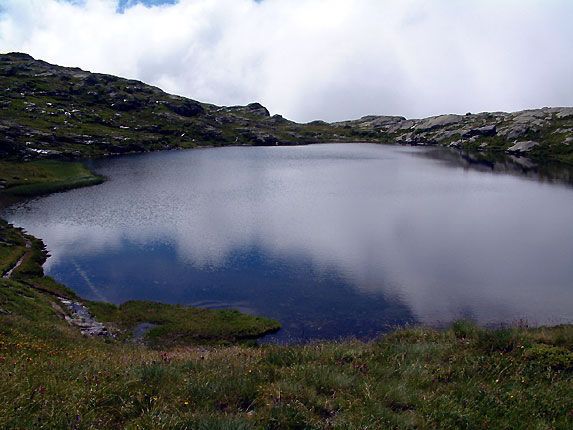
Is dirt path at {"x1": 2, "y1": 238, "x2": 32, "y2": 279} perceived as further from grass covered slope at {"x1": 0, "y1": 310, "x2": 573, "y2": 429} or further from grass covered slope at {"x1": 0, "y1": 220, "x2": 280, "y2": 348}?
grass covered slope at {"x1": 0, "y1": 310, "x2": 573, "y2": 429}

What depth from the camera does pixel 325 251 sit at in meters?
46.2

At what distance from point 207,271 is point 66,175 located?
8216cm

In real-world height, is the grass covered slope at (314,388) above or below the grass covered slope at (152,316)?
above

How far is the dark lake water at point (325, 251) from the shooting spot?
112 ft

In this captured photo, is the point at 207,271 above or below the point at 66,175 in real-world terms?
below

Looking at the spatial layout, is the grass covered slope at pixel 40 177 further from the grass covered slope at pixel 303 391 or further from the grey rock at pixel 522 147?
the grey rock at pixel 522 147

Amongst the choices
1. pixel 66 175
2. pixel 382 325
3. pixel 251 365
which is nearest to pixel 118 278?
pixel 382 325

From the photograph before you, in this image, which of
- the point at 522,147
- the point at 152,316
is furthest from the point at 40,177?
the point at 522,147

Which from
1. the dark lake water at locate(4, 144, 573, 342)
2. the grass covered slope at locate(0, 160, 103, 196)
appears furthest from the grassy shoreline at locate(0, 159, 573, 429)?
the grass covered slope at locate(0, 160, 103, 196)

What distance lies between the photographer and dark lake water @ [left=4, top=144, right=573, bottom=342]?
34125 mm

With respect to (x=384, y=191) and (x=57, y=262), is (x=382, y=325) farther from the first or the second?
(x=384, y=191)

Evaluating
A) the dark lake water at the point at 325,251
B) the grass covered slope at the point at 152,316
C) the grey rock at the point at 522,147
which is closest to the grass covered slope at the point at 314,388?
the grass covered slope at the point at 152,316

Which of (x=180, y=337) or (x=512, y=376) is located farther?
(x=180, y=337)

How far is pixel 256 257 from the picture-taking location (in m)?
45.1
